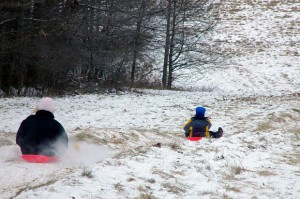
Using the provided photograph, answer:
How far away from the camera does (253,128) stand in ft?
34.9

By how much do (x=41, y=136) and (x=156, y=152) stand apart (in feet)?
6.33

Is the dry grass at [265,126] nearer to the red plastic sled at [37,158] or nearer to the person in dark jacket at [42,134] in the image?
the person in dark jacket at [42,134]

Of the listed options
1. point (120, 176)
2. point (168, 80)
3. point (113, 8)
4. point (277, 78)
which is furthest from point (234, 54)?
point (120, 176)

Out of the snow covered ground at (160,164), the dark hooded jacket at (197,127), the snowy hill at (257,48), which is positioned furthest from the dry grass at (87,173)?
the snowy hill at (257,48)

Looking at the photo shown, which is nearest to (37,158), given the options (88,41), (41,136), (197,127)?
(41,136)

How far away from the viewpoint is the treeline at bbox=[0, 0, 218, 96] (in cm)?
1617

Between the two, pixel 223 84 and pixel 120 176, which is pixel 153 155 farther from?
pixel 223 84

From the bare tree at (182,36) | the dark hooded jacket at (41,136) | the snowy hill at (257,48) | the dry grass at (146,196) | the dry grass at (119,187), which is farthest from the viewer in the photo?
the snowy hill at (257,48)

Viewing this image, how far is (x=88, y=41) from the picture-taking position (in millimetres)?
19109

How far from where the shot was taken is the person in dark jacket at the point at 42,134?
636 centimetres

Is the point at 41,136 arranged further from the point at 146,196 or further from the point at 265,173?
the point at 265,173

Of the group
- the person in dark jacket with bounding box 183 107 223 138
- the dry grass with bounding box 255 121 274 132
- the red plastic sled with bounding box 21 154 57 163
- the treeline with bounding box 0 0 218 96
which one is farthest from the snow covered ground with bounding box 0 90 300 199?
the treeline with bounding box 0 0 218 96

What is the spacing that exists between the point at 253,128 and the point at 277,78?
58.0 feet

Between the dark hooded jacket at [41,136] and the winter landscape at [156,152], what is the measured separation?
0.23 metres
